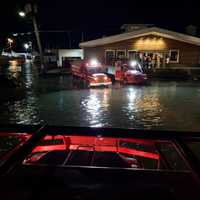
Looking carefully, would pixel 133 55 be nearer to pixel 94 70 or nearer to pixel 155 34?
pixel 155 34

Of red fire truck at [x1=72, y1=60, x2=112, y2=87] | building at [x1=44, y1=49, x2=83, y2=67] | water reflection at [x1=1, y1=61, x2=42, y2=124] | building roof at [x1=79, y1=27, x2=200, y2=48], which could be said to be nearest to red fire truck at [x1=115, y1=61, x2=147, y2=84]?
red fire truck at [x1=72, y1=60, x2=112, y2=87]

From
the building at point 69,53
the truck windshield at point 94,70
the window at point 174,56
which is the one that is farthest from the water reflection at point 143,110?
the building at point 69,53

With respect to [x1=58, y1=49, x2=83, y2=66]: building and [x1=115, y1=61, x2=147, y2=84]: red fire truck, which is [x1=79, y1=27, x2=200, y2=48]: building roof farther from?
[x1=58, y1=49, x2=83, y2=66]: building

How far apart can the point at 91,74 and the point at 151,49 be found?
13.6 meters

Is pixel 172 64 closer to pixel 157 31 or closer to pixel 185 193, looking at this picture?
pixel 157 31

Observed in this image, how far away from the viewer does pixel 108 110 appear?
13.3 m

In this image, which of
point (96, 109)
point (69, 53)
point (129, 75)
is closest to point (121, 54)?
point (129, 75)

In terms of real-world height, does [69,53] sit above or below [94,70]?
above

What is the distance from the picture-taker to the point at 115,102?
15.5 m

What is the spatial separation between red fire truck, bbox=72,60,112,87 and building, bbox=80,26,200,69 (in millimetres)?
7684

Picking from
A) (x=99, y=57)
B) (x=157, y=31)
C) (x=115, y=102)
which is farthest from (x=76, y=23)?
(x=115, y=102)

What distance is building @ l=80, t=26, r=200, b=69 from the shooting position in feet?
112

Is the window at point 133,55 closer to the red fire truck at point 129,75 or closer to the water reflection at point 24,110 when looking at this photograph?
the red fire truck at point 129,75

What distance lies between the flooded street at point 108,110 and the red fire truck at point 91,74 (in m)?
4.41
